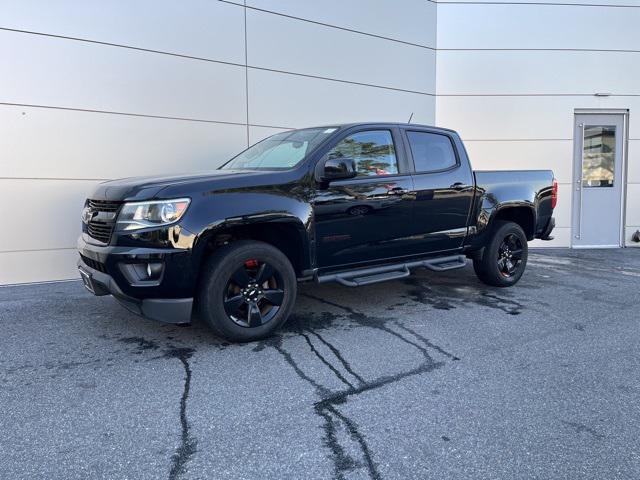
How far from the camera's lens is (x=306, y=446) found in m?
2.76

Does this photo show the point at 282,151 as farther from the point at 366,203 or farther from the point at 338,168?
the point at 366,203

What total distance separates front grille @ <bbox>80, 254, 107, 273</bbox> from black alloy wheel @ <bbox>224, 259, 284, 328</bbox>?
991mm

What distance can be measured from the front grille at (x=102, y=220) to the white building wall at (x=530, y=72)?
7687 mm

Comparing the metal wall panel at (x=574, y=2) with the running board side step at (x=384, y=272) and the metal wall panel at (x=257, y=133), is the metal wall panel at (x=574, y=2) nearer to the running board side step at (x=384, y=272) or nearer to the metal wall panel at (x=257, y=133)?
the metal wall panel at (x=257, y=133)

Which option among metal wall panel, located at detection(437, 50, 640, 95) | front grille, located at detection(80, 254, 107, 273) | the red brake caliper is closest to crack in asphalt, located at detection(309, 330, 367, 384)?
the red brake caliper

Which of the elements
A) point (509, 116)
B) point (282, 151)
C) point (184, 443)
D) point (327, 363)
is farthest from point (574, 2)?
point (184, 443)

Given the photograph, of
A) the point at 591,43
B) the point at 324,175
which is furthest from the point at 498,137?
the point at 324,175

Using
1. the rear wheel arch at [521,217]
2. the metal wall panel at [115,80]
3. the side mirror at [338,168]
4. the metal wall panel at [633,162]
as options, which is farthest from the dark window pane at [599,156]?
the side mirror at [338,168]

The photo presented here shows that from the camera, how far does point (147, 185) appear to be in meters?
3.98

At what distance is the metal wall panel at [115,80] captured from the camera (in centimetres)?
650

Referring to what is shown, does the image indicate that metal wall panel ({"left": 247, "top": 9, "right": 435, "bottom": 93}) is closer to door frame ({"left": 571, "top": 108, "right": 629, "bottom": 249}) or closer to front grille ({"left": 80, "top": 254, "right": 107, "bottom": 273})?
door frame ({"left": 571, "top": 108, "right": 629, "bottom": 249})

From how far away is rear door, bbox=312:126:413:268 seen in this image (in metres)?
4.71

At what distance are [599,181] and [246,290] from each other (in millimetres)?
9307

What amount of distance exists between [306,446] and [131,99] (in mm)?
6003
